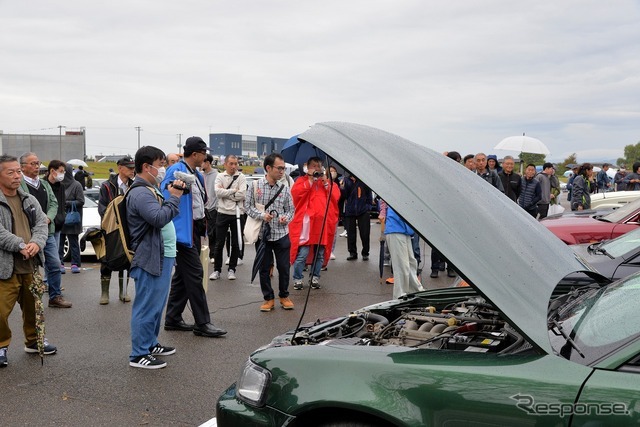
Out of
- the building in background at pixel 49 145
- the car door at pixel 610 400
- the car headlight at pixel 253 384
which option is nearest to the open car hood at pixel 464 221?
the car door at pixel 610 400

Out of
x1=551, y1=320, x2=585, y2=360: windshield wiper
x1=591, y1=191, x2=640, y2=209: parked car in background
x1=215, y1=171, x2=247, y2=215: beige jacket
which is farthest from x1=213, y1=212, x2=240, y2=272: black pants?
x1=591, y1=191, x2=640, y2=209: parked car in background

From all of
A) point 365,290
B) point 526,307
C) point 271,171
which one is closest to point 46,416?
point 526,307

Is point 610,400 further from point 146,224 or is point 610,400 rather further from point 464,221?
point 146,224

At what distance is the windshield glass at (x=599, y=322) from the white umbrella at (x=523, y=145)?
13.5 metres

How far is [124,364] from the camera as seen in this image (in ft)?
17.8

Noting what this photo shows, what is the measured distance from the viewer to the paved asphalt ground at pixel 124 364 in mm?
4387

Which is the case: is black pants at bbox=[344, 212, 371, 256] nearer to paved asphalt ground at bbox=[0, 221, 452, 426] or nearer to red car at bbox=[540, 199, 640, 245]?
paved asphalt ground at bbox=[0, 221, 452, 426]

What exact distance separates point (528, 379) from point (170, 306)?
484 cm

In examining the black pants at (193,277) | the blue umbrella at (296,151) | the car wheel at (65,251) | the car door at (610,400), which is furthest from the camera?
the blue umbrella at (296,151)

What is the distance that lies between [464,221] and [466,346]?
0.60 metres

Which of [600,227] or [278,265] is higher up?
[600,227]

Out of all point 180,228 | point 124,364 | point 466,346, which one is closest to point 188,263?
point 180,228

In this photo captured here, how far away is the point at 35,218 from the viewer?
556 centimetres

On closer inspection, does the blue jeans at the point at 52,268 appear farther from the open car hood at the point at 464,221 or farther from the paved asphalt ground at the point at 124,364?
the open car hood at the point at 464,221
